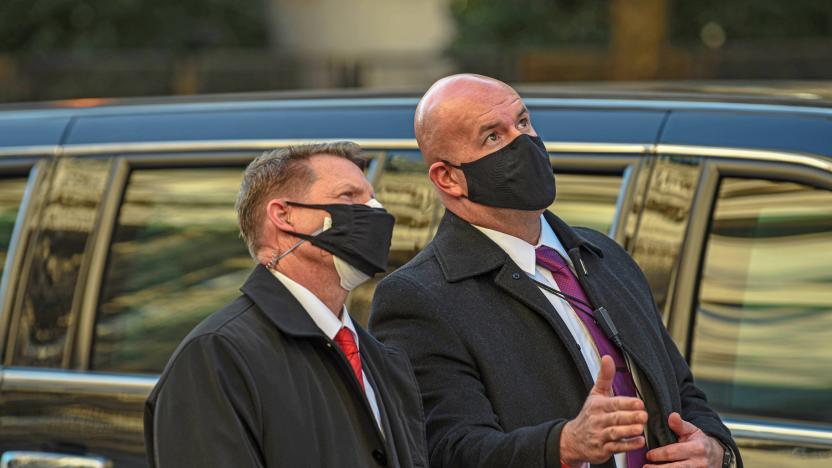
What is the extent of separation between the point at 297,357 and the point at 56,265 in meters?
1.71

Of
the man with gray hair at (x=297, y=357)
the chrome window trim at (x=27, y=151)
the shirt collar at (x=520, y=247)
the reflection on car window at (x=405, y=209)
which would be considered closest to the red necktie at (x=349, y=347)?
the man with gray hair at (x=297, y=357)

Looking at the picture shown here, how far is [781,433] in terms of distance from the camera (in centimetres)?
323

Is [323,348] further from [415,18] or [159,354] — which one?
[415,18]

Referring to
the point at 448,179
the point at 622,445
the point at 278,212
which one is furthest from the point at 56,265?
the point at 622,445

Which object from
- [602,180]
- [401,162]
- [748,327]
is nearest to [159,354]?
[401,162]

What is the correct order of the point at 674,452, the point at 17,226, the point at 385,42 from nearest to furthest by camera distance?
the point at 674,452 < the point at 17,226 < the point at 385,42

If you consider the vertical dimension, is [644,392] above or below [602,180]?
below

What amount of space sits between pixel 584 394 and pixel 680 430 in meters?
0.21

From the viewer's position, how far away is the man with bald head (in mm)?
2895

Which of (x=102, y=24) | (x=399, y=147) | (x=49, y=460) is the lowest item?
(x=102, y=24)

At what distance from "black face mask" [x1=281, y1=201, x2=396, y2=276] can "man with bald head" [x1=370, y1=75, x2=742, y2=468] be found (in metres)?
0.33

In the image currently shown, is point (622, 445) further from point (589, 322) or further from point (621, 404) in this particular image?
point (589, 322)

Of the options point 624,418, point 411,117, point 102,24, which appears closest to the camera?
point 624,418

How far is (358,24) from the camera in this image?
3042 cm
